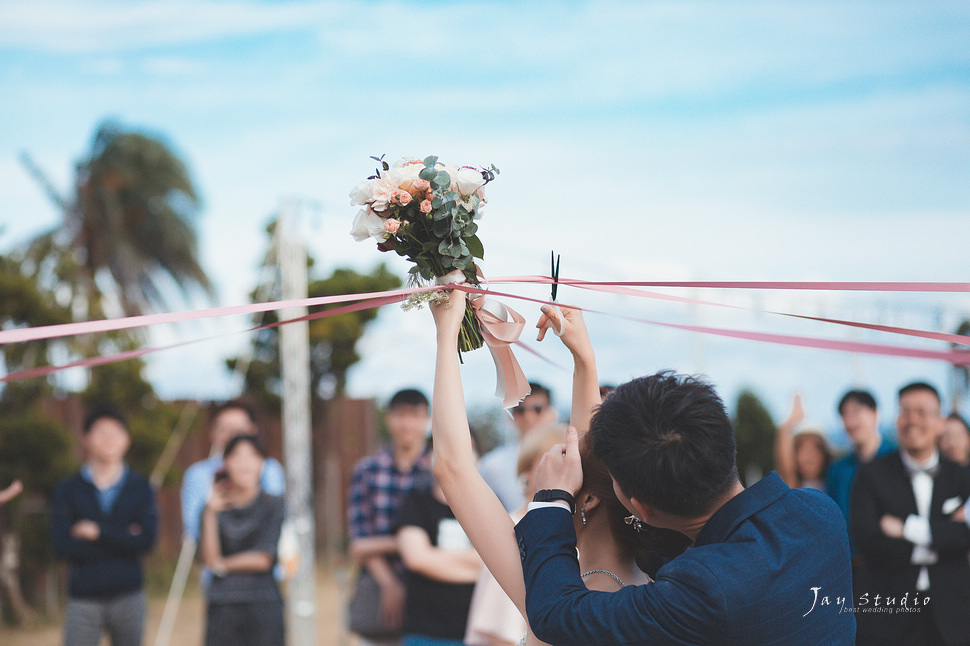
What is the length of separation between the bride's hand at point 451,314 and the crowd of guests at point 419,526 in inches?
47.9

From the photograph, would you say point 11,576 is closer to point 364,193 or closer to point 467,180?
point 364,193

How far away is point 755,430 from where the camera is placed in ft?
51.3

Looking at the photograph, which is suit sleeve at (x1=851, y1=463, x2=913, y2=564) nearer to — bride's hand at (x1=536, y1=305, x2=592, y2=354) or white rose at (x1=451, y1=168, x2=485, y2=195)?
bride's hand at (x1=536, y1=305, x2=592, y2=354)

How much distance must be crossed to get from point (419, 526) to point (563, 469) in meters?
2.64

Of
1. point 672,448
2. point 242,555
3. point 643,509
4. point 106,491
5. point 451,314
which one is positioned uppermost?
point 451,314

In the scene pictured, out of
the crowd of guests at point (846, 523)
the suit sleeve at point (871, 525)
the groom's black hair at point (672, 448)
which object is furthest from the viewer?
the suit sleeve at point (871, 525)

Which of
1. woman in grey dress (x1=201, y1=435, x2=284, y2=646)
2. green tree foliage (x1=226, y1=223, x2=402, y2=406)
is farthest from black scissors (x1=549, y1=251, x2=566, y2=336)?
green tree foliage (x1=226, y1=223, x2=402, y2=406)

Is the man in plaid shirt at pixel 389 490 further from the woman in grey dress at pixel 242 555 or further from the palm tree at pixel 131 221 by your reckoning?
the palm tree at pixel 131 221

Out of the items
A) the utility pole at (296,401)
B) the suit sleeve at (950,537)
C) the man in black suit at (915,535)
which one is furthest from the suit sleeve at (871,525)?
the utility pole at (296,401)

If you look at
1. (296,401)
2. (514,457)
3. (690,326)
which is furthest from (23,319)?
(690,326)

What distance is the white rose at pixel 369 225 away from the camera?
Result: 78.4 inches

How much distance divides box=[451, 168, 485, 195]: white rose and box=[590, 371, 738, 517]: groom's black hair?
0.70 meters

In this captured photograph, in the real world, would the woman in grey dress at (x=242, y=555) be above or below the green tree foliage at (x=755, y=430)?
above

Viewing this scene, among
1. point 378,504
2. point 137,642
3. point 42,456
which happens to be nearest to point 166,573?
point 42,456
